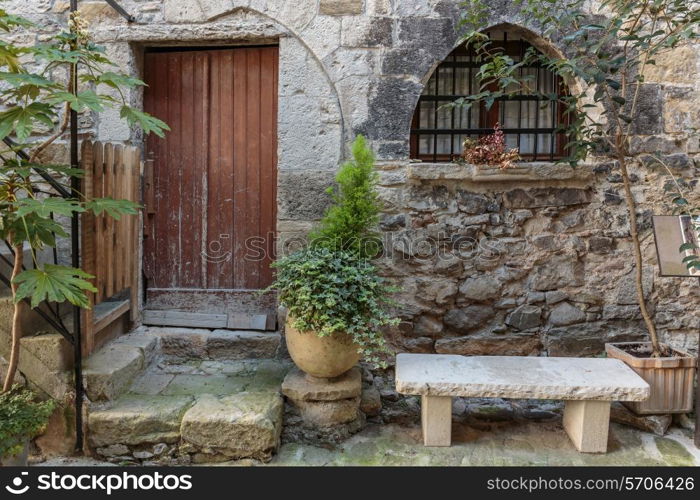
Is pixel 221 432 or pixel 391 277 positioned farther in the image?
pixel 391 277

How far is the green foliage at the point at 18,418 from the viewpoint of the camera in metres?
2.40

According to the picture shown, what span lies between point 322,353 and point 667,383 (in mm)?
1922

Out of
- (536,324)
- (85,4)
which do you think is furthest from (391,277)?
(85,4)

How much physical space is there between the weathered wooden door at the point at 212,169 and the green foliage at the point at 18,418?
1293 mm

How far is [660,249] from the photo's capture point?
302cm

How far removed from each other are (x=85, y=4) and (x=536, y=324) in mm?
3617

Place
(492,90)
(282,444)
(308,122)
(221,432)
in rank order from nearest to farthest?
(221,432), (282,444), (308,122), (492,90)

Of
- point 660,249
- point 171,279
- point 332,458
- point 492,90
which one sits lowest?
point 332,458

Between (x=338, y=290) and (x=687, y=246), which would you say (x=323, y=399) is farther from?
(x=687, y=246)

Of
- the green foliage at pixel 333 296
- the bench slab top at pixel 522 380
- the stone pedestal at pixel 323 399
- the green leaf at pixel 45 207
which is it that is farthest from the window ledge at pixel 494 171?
the green leaf at pixel 45 207

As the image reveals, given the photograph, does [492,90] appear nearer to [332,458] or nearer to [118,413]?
[332,458]

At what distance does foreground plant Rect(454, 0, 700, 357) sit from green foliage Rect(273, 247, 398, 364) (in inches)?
47.9

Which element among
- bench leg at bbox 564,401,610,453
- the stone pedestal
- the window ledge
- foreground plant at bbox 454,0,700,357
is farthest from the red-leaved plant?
the stone pedestal

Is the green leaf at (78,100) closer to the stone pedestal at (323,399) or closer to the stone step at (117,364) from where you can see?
the stone step at (117,364)
